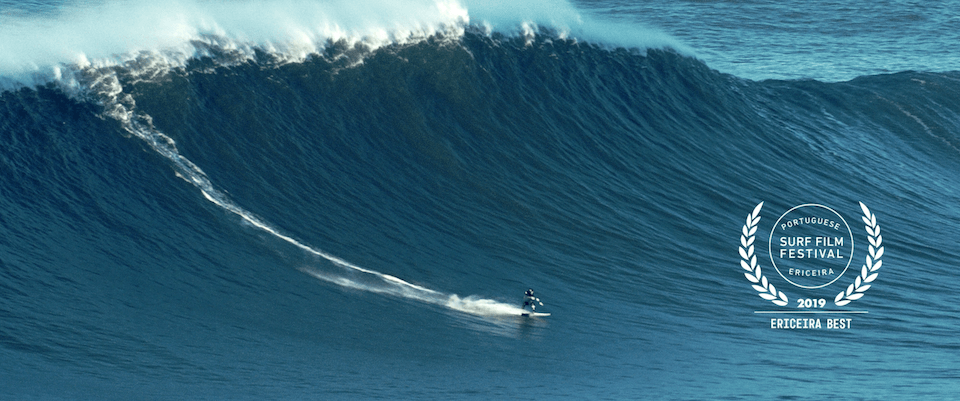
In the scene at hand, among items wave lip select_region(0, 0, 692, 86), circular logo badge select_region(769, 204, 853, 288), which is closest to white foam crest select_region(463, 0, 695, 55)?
wave lip select_region(0, 0, 692, 86)

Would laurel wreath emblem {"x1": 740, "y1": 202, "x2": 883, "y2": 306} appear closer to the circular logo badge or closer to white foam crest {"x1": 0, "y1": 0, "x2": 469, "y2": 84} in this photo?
the circular logo badge

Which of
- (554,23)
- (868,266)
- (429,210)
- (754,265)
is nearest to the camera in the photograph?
(754,265)

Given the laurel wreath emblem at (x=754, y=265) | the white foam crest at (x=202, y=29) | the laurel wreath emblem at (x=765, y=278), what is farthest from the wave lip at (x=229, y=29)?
the laurel wreath emblem at (x=765, y=278)

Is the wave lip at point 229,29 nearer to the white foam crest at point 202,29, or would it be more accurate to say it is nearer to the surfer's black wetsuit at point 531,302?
the white foam crest at point 202,29

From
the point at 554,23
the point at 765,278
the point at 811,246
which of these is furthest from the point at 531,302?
the point at 554,23

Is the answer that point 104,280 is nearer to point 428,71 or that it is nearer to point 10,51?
point 10,51

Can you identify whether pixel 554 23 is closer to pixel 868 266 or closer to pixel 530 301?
pixel 868 266
